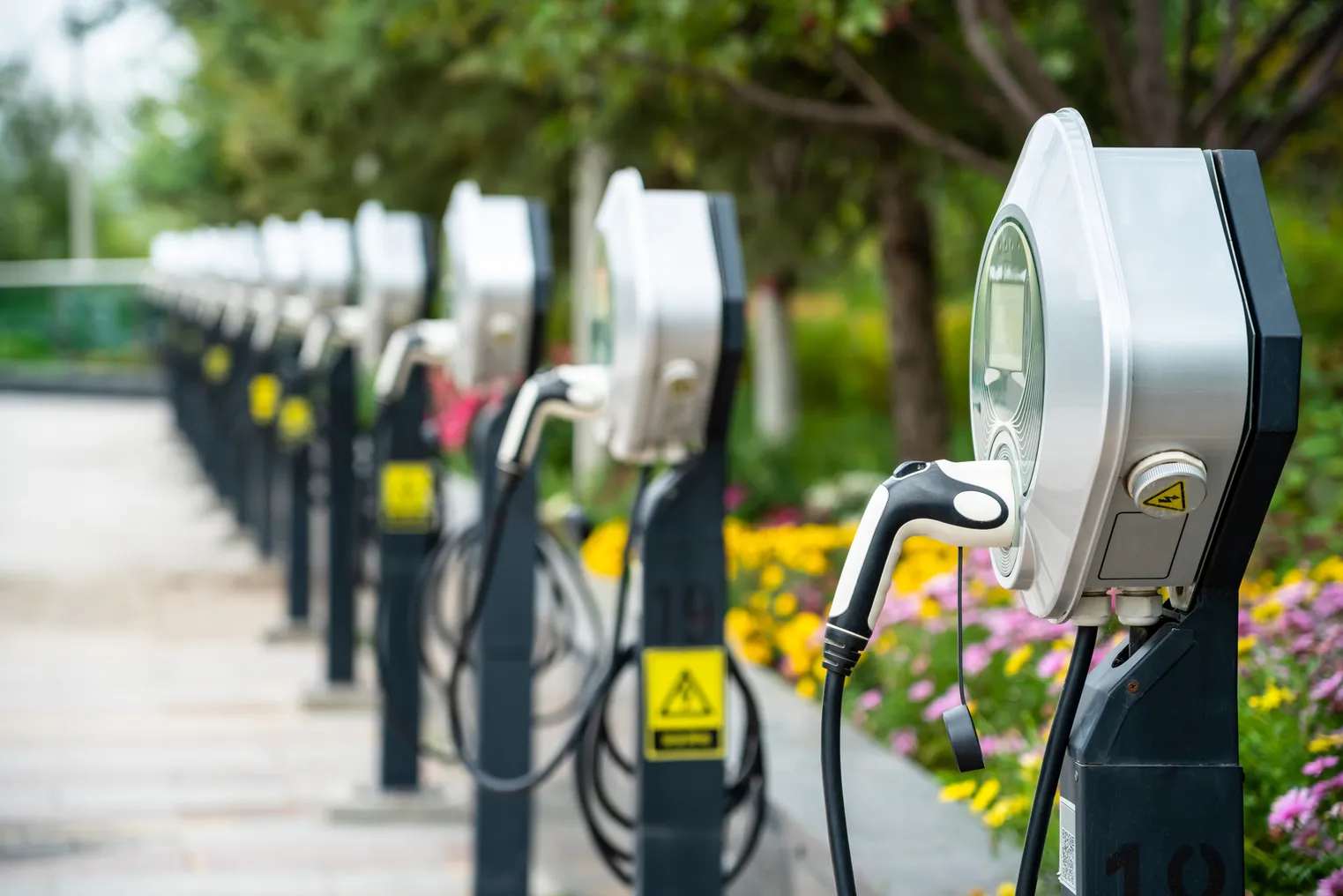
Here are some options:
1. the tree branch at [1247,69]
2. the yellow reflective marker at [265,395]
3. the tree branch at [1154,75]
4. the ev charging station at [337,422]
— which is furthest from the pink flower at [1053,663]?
the yellow reflective marker at [265,395]

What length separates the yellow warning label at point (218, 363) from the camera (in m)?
13.3

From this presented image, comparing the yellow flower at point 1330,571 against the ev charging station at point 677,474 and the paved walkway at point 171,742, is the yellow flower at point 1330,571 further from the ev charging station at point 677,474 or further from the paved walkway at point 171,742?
the paved walkway at point 171,742

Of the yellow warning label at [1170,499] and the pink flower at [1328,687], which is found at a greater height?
the yellow warning label at [1170,499]

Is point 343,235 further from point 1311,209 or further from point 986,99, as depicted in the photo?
point 1311,209

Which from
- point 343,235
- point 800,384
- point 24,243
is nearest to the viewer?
point 343,235

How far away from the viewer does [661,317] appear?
10.1 feet

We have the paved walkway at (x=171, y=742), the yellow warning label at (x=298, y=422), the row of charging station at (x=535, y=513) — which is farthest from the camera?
the yellow warning label at (x=298, y=422)

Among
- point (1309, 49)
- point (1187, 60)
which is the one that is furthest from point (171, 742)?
point (1309, 49)

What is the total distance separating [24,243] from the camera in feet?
140

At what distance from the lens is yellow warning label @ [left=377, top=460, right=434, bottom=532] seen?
19.1 ft

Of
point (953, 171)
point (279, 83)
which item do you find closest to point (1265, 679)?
point (953, 171)

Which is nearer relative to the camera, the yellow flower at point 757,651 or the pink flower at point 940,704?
the pink flower at point 940,704

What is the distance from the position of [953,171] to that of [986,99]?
197 centimetres

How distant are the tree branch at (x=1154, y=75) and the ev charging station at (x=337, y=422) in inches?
112
